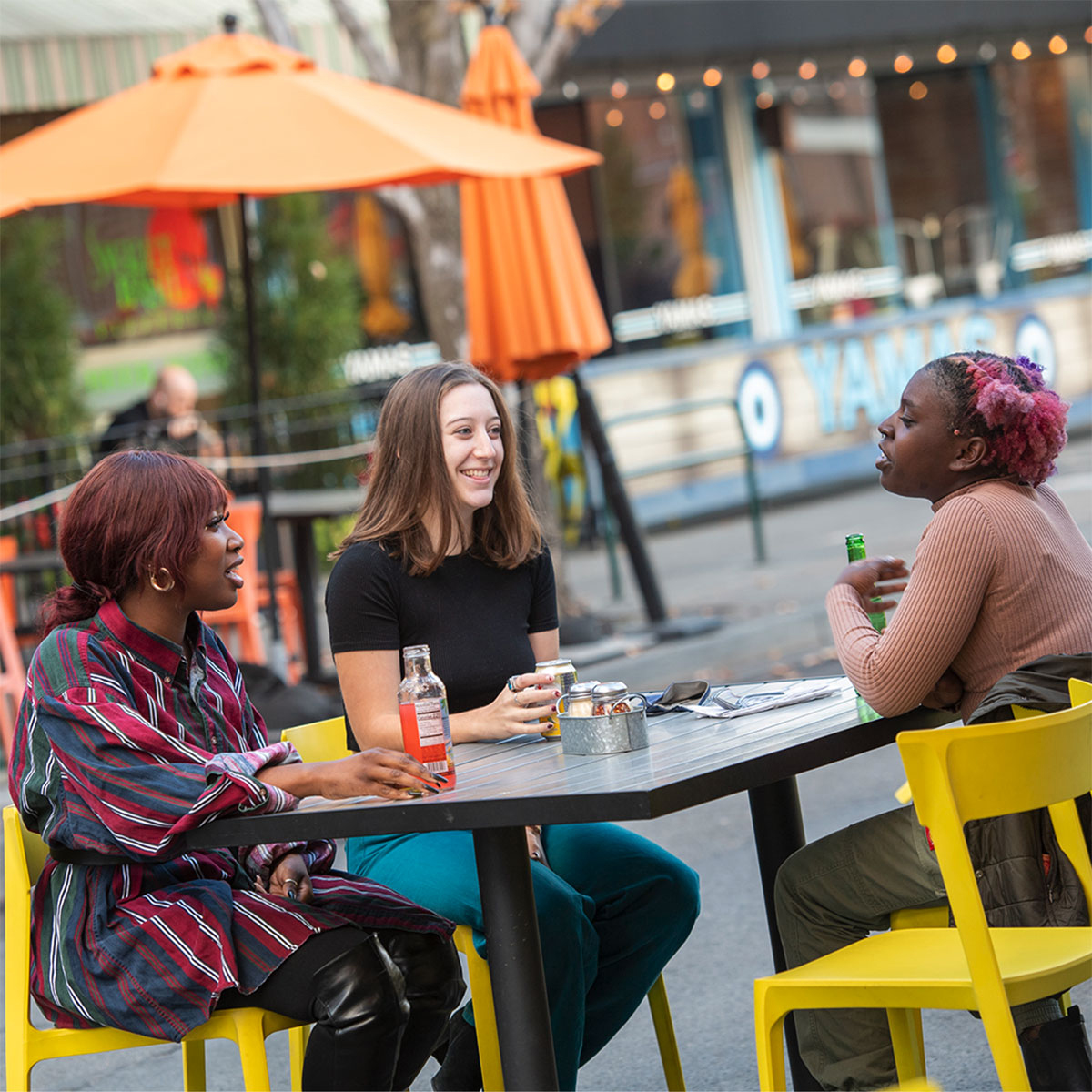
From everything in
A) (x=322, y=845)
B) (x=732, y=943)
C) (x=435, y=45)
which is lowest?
(x=732, y=943)

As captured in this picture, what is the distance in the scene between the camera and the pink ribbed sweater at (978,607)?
10.3 feet

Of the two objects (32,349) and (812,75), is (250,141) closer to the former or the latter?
(32,349)

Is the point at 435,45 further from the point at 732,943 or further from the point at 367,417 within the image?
the point at 732,943

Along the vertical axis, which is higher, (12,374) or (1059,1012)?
(12,374)

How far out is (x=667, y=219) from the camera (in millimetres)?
16797

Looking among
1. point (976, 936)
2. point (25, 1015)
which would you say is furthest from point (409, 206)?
point (976, 936)

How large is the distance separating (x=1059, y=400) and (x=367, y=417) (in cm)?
923

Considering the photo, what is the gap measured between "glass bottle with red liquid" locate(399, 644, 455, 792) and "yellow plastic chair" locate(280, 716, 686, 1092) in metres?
0.58

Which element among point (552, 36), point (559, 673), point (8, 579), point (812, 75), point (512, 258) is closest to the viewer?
point (559, 673)

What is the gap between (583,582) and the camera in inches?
488

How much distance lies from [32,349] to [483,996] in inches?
417

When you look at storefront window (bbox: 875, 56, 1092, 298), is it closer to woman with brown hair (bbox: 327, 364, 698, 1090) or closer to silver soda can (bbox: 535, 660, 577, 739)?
woman with brown hair (bbox: 327, 364, 698, 1090)

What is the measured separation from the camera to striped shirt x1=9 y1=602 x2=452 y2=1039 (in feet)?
9.45

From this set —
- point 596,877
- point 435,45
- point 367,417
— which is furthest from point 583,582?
point 596,877
